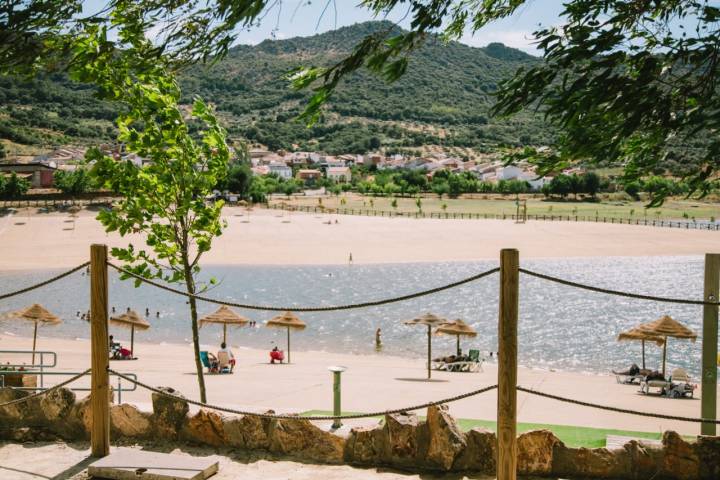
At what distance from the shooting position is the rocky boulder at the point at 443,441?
19.4 ft

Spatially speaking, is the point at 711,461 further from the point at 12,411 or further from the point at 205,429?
the point at 12,411

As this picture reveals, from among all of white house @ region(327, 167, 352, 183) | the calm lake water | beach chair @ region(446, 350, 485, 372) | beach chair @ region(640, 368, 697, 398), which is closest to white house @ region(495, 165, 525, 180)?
white house @ region(327, 167, 352, 183)

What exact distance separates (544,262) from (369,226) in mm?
21429

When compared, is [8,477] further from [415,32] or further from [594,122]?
[594,122]

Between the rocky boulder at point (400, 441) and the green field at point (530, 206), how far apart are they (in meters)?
81.7

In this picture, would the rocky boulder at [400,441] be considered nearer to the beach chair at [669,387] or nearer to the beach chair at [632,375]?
the beach chair at [669,387]

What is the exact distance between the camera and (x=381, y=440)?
6152 millimetres

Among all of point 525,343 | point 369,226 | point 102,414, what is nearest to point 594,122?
point 102,414

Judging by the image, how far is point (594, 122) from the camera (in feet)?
15.8

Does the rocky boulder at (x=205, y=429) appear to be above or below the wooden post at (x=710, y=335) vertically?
below

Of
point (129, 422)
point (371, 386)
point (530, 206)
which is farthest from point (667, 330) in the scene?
point (530, 206)

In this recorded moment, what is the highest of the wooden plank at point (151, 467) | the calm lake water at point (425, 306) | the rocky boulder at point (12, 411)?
the rocky boulder at point (12, 411)

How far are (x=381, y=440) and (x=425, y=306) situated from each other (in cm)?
3021

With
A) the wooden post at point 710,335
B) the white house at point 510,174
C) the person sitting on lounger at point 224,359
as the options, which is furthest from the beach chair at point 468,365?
the white house at point 510,174
